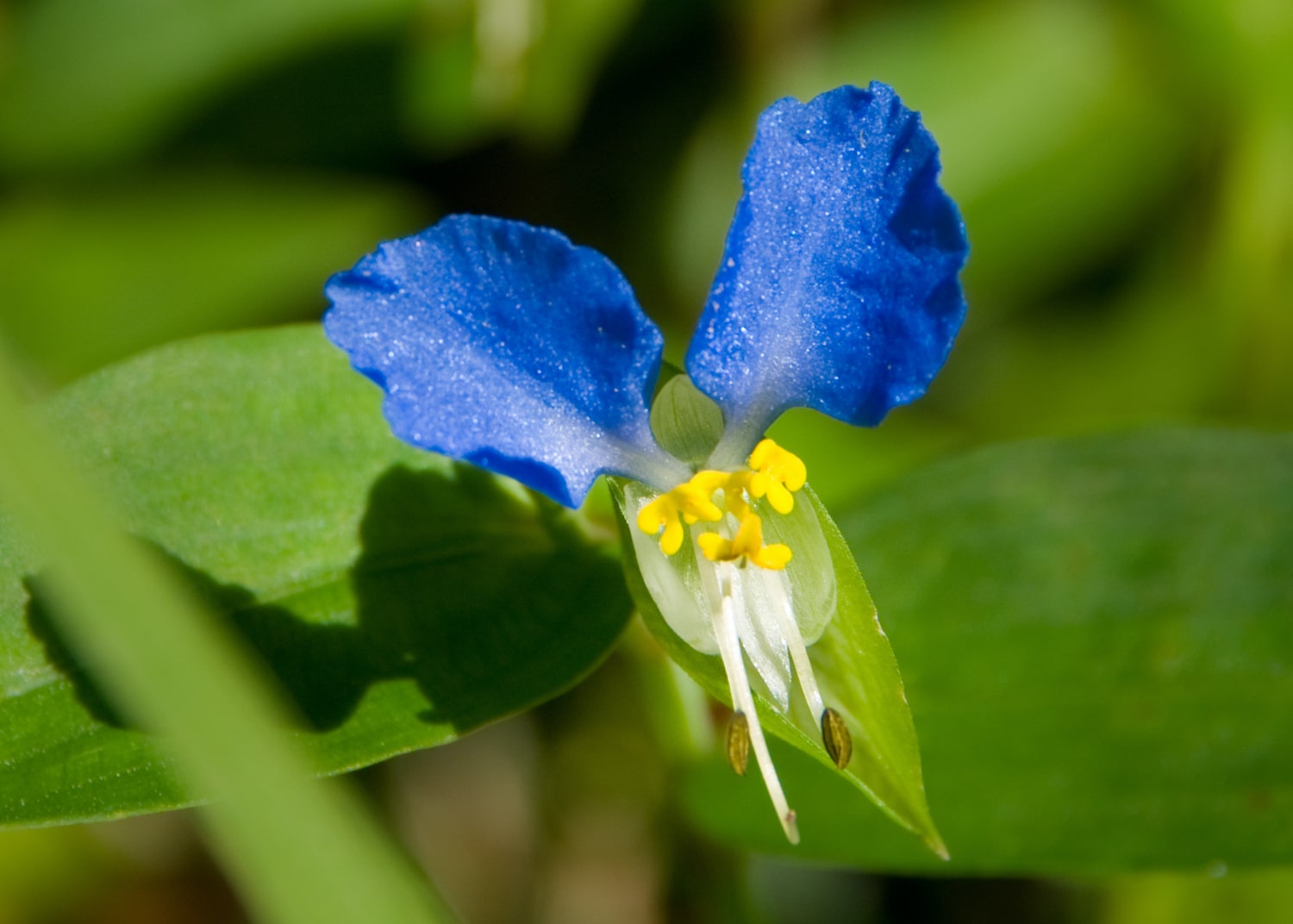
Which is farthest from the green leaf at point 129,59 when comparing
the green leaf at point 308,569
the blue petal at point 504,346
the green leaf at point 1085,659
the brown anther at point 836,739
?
the brown anther at point 836,739

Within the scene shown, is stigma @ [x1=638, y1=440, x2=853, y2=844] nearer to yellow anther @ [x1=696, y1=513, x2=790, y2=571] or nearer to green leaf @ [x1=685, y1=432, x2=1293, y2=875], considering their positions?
yellow anther @ [x1=696, y1=513, x2=790, y2=571]

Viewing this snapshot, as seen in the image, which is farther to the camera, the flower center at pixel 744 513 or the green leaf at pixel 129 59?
the green leaf at pixel 129 59

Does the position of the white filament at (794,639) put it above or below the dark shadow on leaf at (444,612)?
above

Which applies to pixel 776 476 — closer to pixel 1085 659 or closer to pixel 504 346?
pixel 504 346

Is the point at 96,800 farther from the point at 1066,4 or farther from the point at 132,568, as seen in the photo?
the point at 1066,4

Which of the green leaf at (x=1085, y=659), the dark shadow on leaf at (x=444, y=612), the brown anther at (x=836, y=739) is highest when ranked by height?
the brown anther at (x=836, y=739)

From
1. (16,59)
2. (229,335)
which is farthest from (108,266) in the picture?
(229,335)

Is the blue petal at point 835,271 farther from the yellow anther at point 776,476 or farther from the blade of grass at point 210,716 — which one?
the blade of grass at point 210,716

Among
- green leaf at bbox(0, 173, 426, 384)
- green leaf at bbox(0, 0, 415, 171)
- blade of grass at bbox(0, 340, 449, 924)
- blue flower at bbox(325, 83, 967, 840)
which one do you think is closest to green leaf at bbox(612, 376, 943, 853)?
blue flower at bbox(325, 83, 967, 840)
